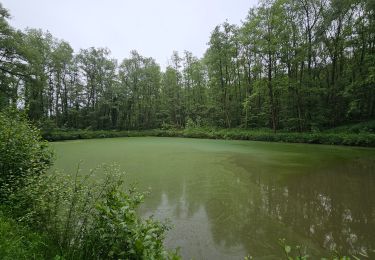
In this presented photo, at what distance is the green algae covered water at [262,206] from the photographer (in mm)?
2916

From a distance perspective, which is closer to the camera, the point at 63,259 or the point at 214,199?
the point at 63,259

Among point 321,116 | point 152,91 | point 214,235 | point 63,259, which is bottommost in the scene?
point 214,235

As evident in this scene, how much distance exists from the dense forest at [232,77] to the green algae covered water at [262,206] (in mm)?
4412

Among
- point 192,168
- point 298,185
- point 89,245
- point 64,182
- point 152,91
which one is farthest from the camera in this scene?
point 152,91

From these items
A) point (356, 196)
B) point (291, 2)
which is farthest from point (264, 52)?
point (356, 196)

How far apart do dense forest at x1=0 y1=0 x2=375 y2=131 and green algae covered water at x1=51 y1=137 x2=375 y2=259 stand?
Answer: 4412mm

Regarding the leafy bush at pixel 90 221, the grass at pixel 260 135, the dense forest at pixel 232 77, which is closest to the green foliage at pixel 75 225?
the leafy bush at pixel 90 221

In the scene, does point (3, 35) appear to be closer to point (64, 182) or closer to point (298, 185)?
point (64, 182)

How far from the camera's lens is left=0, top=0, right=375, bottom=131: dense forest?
15.7 metres

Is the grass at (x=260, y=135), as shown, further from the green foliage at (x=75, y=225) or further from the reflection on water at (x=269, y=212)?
the green foliage at (x=75, y=225)

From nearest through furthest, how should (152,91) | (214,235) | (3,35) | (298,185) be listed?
1. (214,235)
2. (298,185)
3. (3,35)
4. (152,91)

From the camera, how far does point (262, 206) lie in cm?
423

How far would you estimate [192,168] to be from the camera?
7555 millimetres

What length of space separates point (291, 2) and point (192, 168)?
16.4m
